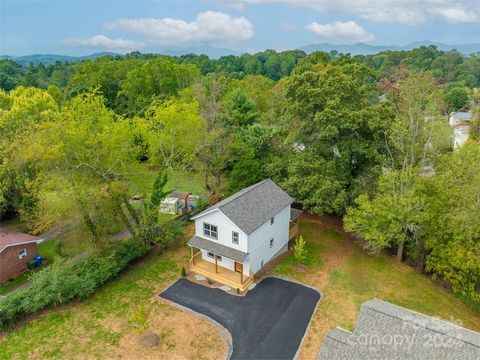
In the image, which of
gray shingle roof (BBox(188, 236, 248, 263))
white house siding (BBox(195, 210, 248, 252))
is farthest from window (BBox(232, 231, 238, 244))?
gray shingle roof (BBox(188, 236, 248, 263))

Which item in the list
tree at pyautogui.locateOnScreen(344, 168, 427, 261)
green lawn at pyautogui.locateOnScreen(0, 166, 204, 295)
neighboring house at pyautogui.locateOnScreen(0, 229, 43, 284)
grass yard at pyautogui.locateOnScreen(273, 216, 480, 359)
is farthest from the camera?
green lawn at pyautogui.locateOnScreen(0, 166, 204, 295)

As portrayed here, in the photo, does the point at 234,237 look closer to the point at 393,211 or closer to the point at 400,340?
the point at 393,211

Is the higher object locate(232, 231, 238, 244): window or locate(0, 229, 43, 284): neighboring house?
locate(232, 231, 238, 244): window

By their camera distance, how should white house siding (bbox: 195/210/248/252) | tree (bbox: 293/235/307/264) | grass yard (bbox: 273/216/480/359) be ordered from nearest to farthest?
grass yard (bbox: 273/216/480/359) → white house siding (bbox: 195/210/248/252) → tree (bbox: 293/235/307/264)

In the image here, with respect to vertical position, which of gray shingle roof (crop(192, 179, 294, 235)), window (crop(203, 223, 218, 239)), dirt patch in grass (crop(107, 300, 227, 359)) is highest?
gray shingle roof (crop(192, 179, 294, 235))

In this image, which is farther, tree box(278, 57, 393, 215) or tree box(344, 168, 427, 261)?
tree box(278, 57, 393, 215)

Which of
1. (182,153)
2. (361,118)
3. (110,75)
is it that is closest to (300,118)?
(361,118)

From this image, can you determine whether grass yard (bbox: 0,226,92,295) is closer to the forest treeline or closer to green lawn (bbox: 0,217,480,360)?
the forest treeline
